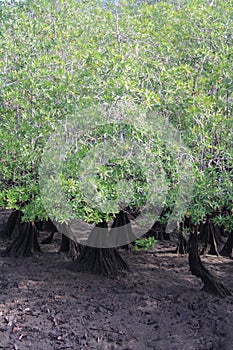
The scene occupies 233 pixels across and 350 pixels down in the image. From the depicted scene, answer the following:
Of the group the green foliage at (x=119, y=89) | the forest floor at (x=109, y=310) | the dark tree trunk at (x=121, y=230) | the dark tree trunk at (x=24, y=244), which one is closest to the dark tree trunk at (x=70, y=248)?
the forest floor at (x=109, y=310)

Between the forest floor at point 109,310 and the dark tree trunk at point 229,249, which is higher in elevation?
the dark tree trunk at point 229,249

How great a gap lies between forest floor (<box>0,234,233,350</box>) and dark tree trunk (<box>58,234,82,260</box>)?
376 millimetres

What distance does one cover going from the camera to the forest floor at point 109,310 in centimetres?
632

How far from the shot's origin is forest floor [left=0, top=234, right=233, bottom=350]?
632cm

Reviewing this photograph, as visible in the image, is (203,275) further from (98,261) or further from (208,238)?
(208,238)

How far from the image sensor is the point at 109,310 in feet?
23.3

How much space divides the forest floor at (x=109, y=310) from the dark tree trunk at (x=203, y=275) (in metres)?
0.17

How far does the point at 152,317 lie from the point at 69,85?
3598 mm

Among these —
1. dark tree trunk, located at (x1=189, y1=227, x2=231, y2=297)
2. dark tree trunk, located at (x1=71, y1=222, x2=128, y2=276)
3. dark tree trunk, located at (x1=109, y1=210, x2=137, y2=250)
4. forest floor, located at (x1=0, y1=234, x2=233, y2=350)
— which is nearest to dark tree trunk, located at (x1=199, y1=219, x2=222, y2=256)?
forest floor, located at (x1=0, y1=234, x2=233, y2=350)

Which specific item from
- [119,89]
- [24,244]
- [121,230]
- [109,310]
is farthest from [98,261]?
[119,89]

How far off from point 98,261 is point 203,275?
6.16 ft

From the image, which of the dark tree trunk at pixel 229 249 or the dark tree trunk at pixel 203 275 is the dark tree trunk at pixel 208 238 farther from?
the dark tree trunk at pixel 203 275

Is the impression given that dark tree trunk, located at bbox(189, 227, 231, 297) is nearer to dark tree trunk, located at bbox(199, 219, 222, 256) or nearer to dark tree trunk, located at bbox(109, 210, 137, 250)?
dark tree trunk, located at bbox(109, 210, 137, 250)

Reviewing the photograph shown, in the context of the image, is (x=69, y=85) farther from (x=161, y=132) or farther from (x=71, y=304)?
(x=71, y=304)
